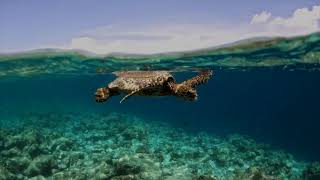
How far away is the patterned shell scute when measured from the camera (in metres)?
4.62

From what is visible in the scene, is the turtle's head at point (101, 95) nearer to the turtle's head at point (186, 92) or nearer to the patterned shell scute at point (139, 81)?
the patterned shell scute at point (139, 81)

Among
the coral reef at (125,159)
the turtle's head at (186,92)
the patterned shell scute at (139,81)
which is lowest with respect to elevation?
the coral reef at (125,159)

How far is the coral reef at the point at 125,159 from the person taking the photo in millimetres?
16531

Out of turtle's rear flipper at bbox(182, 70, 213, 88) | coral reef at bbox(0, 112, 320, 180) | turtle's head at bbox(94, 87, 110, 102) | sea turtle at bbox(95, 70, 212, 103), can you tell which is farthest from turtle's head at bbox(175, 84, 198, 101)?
coral reef at bbox(0, 112, 320, 180)

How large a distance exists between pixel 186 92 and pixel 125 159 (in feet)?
38.6

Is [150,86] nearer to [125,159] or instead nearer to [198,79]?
[198,79]

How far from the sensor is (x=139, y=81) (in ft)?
15.8

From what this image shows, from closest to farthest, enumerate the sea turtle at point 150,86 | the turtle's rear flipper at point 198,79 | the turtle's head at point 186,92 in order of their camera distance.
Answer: the sea turtle at point 150,86 < the turtle's head at point 186,92 < the turtle's rear flipper at point 198,79

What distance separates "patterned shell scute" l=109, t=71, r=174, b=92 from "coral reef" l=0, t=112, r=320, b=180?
33.7 ft

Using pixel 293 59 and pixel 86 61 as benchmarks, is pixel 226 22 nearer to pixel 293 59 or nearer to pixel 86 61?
pixel 293 59

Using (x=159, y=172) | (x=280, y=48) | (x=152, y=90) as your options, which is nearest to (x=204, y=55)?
(x=280, y=48)

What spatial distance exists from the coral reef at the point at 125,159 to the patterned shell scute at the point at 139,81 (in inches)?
405

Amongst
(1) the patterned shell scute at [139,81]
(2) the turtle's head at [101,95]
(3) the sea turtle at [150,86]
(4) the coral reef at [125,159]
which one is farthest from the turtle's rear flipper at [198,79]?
(4) the coral reef at [125,159]

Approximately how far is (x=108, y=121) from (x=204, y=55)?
1127 cm
